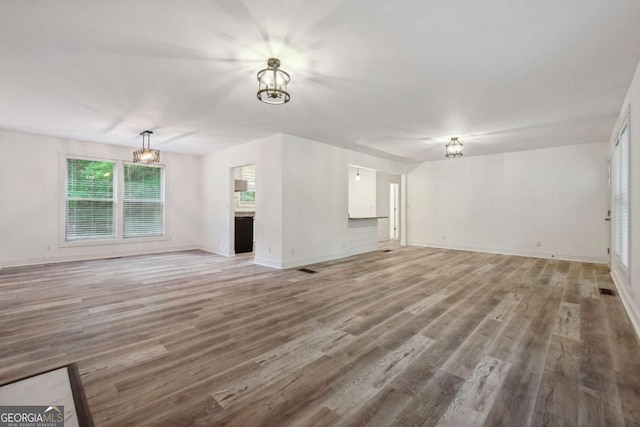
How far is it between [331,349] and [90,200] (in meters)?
6.72

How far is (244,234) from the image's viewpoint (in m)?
7.50

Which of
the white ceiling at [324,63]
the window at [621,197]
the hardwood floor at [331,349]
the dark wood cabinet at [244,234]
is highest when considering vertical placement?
the white ceiling at [324,63]

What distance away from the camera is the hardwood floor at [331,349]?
1649 millimetres

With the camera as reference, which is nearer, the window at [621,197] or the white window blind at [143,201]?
the window at [621,197]

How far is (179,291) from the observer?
396 centimetres

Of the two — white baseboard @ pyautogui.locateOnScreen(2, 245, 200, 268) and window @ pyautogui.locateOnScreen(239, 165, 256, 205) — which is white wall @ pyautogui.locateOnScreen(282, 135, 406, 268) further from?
white baseboard @ pyautogui.locateOnScreen(2, 245, 200, 268)

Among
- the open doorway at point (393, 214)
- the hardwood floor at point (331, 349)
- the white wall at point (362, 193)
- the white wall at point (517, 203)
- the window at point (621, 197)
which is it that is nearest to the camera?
the hardwood floor at point (331, 349)

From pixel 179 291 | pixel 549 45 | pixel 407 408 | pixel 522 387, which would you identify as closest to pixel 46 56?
pixel 179 291

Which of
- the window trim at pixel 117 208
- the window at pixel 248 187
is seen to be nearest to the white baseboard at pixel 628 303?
the window at pixel 248 187

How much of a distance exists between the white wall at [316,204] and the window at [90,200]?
4.34 metres

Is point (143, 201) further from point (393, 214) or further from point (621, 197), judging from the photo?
point (621, 197)

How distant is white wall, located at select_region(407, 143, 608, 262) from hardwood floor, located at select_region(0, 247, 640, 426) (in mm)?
2272

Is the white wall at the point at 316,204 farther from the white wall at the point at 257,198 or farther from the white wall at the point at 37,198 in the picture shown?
the white wall at the point at 37,198
